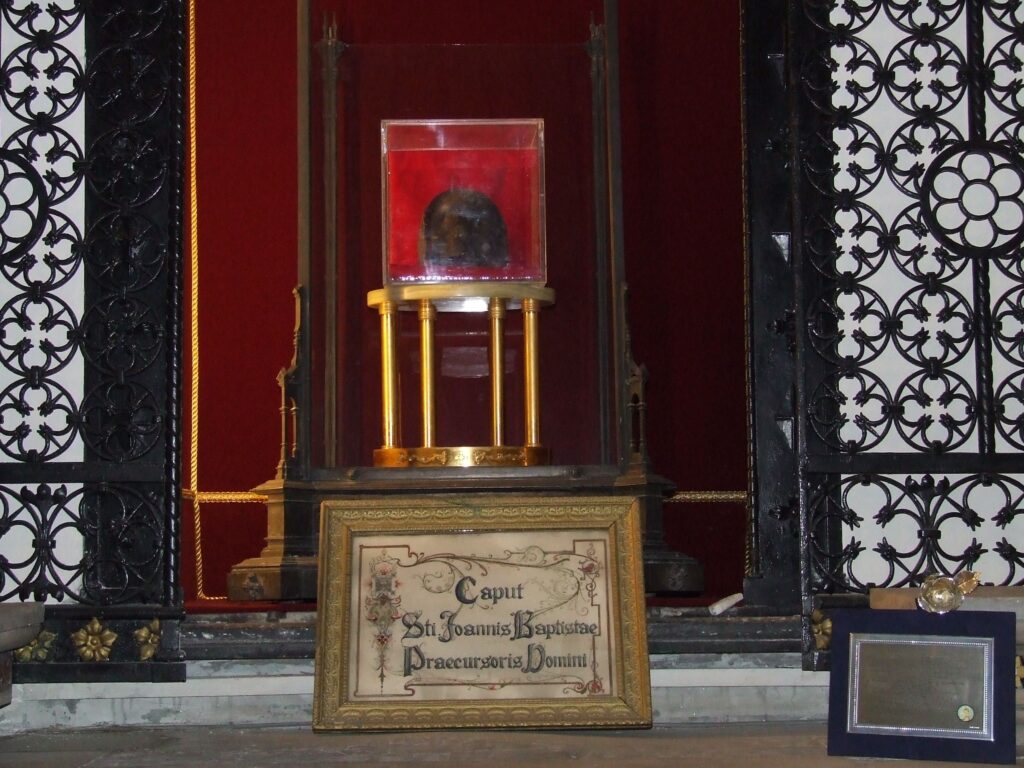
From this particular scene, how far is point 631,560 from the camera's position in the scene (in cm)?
235

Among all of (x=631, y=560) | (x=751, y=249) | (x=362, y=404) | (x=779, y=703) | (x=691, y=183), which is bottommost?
(x=779, y=703)

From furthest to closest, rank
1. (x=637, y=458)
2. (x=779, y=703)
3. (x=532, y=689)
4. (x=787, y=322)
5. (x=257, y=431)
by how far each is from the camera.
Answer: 1. (x=257, y=431)
2. (x=637, y=458)
3. (x=787, y=322)
4. (x=779, y=703)
5. (x=532, y=689)

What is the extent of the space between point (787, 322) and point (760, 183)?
0.92ft

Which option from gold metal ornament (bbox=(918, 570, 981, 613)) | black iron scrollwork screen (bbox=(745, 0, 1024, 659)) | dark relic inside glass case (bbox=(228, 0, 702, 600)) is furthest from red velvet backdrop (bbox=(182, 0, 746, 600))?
gold metal ornament (bbox=(918, 570, 981, 613))

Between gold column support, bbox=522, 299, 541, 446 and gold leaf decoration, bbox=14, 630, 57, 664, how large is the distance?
1113 mm

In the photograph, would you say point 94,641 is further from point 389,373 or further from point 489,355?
point 489,355

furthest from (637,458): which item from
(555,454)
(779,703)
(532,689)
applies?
(532,689)

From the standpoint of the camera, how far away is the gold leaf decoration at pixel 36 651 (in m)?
2.57

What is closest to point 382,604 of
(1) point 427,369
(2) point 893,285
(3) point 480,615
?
(3) point 480,615

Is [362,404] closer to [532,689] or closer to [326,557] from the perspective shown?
[326,557]

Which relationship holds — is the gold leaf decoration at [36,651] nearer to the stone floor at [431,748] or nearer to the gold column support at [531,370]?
the stone floor at [431,748]

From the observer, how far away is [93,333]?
269cm

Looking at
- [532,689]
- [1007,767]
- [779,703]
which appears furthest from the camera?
[779,703]

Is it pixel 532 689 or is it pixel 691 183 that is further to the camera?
pixel 691 183
